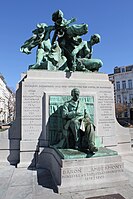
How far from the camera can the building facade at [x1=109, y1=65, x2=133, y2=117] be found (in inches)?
2466

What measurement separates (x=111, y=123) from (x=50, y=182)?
387cm

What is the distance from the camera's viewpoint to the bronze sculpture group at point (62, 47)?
7.83 m

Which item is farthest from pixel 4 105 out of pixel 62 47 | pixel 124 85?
pixel 62 47

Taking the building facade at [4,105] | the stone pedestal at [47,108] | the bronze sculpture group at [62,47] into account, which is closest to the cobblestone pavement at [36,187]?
the stone pedestal at [47,108]

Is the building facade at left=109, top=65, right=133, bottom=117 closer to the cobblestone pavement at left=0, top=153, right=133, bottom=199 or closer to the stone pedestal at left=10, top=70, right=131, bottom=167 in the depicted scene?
the stone pedestal at left=10, top=70, right=131, bottom=167

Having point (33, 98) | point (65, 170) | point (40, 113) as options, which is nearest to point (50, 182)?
point (65, 170)

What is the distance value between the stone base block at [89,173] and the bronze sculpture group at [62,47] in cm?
441

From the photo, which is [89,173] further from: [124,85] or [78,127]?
[124,85]

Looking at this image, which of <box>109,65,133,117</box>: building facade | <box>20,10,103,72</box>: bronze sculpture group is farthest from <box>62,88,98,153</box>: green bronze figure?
<box>109,65,133,117</box>: building facade

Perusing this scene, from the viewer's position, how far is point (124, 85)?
64.7m

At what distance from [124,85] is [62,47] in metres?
60.3

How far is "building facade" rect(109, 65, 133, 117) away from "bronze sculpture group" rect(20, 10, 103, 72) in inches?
2218

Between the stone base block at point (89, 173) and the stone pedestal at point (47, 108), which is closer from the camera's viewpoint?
the stone base block at point (89, 173)

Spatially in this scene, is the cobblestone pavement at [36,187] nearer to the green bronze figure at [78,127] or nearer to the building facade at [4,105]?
the green bronze figure at [78,127]
